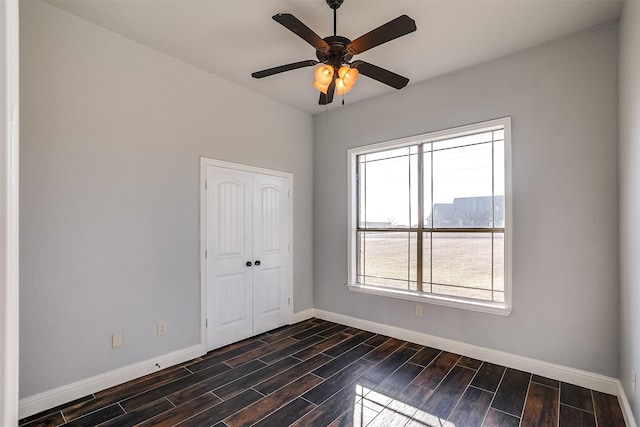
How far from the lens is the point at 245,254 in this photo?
396 centimetres

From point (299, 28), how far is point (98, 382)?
10.4 ft

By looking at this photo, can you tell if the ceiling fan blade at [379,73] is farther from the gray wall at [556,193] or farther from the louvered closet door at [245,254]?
the louvered closet door at [245,254]

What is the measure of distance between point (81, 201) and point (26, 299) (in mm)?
800

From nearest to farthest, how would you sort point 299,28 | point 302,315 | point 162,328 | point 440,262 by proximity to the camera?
point 299,28 < point 162,328 < point 440,262 < point 302,315

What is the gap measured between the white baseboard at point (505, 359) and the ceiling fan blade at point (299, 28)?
10.3 feet

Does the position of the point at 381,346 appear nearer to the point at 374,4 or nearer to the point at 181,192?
the point at 181,192

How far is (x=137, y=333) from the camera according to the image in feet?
9.81

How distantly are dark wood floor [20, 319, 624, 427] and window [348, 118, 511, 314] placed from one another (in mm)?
730

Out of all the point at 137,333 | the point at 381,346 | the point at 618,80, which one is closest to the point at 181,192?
the point at 137,333

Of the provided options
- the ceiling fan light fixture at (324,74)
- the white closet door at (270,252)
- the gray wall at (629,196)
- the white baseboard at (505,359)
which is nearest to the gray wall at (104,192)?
the white closet door at (270,252)

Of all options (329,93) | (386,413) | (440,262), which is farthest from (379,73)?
(386,413)

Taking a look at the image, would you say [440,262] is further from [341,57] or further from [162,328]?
[162,328]

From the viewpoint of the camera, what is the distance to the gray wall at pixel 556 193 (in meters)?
2.72

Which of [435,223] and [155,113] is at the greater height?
[155,113]
